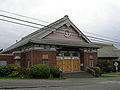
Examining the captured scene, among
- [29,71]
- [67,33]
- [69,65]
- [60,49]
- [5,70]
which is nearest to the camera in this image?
[29,71]

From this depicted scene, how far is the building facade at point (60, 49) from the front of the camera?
29.9m

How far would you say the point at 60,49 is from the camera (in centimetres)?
3284

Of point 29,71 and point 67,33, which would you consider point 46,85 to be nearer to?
point 29,71

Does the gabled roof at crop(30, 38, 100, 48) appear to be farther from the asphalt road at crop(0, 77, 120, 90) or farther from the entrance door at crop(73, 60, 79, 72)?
the asphalt road at crop(0, 77, 120, 90)

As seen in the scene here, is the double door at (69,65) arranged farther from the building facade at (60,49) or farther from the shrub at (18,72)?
the shrub at (18,72)

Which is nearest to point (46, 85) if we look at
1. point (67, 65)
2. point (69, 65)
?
point (67, 65)

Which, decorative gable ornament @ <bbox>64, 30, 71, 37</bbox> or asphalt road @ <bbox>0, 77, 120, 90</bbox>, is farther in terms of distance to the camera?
decorative gable ornament @ <bbox>64, 30, 71, 37</bbox>

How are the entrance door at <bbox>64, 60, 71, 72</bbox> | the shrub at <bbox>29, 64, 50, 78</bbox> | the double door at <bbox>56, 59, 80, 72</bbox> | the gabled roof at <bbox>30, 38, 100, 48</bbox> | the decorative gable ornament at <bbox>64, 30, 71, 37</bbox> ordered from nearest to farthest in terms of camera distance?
the shrub at <bbox>29, 64, 50, 78</bbox> < the gabled roof at <bbox>30, 38, 100, 48</bbox> < the double door at <bbox>56, 59, 80, 72</bbox> < the entrance door at <bbox>64, 60, 71, 72</bbox> < the decorative gable ornament at <bbox>64, 30, 71, 37</bbox>

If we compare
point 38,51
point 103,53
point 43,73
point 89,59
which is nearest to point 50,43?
point 38,51

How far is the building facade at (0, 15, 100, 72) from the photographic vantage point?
2993 cm

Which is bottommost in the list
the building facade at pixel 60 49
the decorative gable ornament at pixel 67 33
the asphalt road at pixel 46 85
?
the asphalt road at pixel 46 85

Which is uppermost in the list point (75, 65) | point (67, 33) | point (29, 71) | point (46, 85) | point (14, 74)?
point (67, 33)

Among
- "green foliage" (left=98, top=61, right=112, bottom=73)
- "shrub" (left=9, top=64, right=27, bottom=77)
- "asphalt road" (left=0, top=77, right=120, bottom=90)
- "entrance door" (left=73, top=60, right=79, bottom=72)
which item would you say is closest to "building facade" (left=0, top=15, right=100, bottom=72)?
"entrance door" (left=73, top=60, right=79, bottom=72)

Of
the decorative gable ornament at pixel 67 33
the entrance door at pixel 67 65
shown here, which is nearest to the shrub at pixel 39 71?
the entrance door at pixel 67 65
